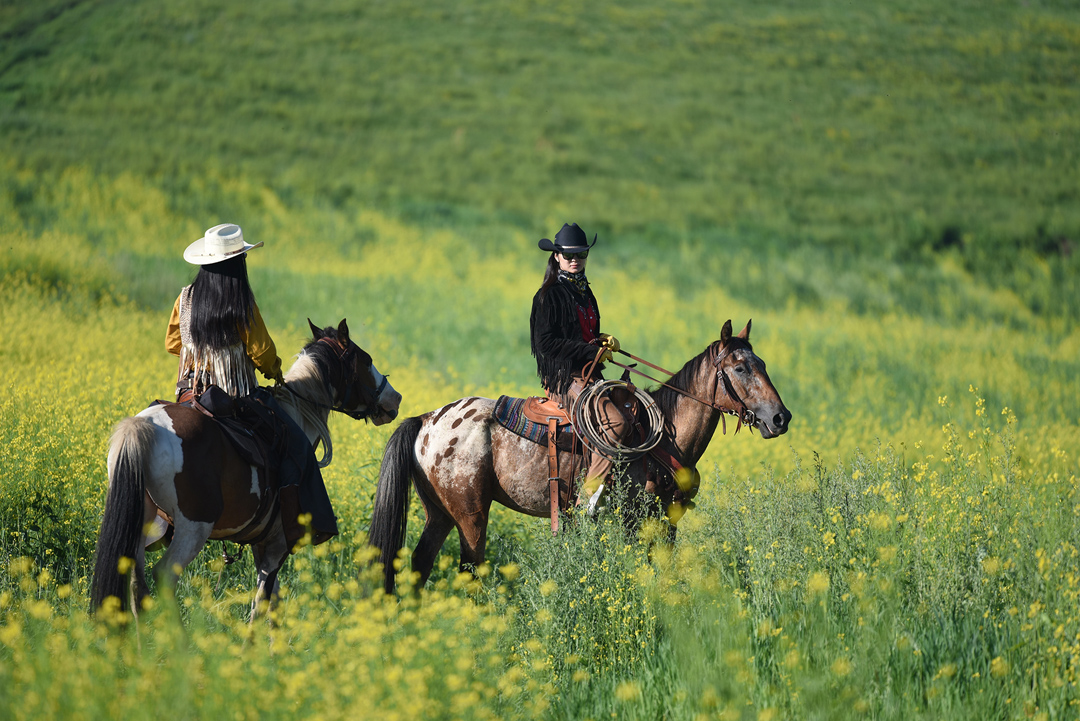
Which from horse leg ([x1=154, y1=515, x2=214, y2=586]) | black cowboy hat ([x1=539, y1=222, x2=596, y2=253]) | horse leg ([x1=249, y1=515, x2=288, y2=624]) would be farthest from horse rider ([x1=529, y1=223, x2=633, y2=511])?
horse leg ([x1=154, y1=515, x2=214, y2=586])

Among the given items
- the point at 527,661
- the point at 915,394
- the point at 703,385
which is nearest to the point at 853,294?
the point at 915,394

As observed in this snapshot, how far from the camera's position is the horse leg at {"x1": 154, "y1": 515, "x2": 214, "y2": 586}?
15.3 ft

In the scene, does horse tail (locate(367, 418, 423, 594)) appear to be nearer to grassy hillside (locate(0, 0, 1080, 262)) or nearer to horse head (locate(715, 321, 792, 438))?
horse head (locate(715, 321, 792, 438))

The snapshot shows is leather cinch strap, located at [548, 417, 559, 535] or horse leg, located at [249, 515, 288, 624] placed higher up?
leather cinch strap, located at [548, 417, 559, 535]

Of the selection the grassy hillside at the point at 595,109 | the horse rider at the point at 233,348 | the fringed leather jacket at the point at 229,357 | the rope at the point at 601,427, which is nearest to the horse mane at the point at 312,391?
the horse rider at the point at 233,348

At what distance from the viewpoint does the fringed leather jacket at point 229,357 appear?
16.6 ft

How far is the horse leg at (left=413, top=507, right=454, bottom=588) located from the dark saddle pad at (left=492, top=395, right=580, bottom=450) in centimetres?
85

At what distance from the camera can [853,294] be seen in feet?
72.8

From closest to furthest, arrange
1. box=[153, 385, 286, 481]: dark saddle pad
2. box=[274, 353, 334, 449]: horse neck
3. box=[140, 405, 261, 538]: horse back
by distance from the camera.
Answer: box=[140, 405, 261, 538]: horse back
box=[153, 385, 286, 481]: dark saddle pad
box=[274, 353, 334, 449]: horse neck

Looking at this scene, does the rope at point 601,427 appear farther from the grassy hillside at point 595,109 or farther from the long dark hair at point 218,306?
the grassy hillside at point 595,109

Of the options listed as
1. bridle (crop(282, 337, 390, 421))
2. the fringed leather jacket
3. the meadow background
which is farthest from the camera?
bridle (crop(282, 337, 390, 421))

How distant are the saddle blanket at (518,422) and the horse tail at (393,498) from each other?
66 centimetres

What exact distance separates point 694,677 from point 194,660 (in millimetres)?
2067

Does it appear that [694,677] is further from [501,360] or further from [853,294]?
[853,294]
